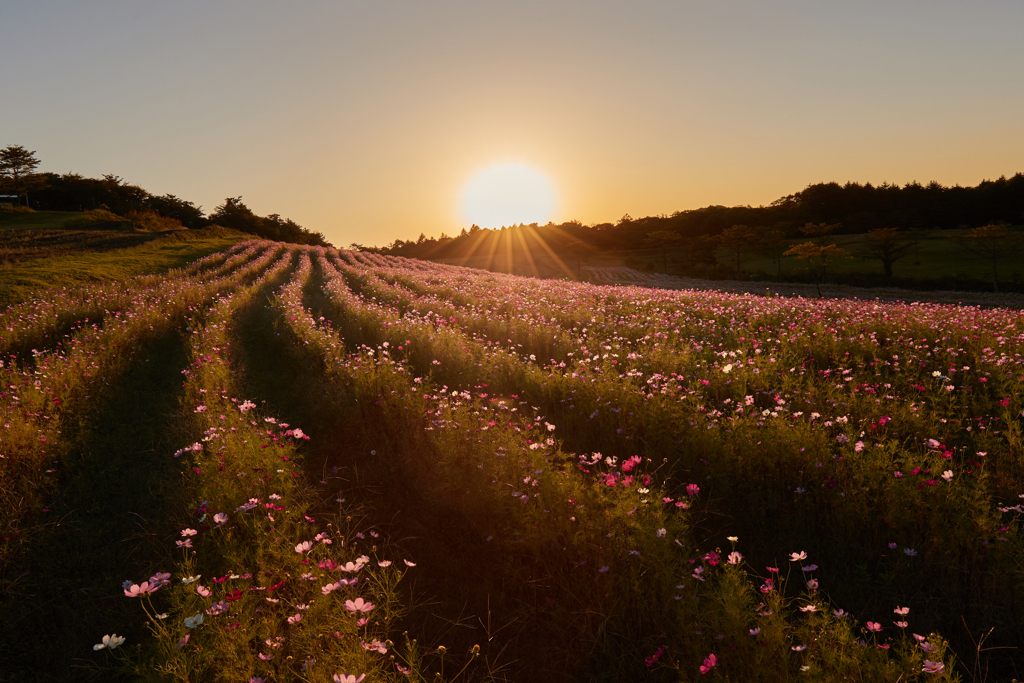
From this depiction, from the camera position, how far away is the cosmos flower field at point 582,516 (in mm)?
2572

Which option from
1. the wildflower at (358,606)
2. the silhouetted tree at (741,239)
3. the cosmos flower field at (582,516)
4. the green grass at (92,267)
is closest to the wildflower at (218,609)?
the cosmos flower field at (582,516)

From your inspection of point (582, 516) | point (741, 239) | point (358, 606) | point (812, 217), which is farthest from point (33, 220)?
point (812, 217)

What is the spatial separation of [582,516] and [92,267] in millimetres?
31764

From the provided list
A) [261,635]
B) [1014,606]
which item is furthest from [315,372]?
[1014,606]

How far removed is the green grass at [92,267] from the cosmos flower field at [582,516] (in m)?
15.5

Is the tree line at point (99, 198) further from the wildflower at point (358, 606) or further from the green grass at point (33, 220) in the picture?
the wildflower at point (358, 606)

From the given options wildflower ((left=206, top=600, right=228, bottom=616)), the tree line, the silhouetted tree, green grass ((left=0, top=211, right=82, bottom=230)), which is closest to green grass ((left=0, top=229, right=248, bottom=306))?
green grass ((left=0, top=211, right=82, bottom=230))

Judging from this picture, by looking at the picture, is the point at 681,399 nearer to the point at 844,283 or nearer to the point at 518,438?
the point at 518,438

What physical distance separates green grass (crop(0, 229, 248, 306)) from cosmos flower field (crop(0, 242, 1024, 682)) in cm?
1553

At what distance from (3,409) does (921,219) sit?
123188 millimetres

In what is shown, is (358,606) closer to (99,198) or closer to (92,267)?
(92,267)

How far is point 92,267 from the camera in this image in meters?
24.3

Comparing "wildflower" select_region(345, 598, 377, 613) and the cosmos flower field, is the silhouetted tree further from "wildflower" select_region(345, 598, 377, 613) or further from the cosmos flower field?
"wildflower" select_region(345, 598, 377, 613)

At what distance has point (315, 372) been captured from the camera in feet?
27.3
